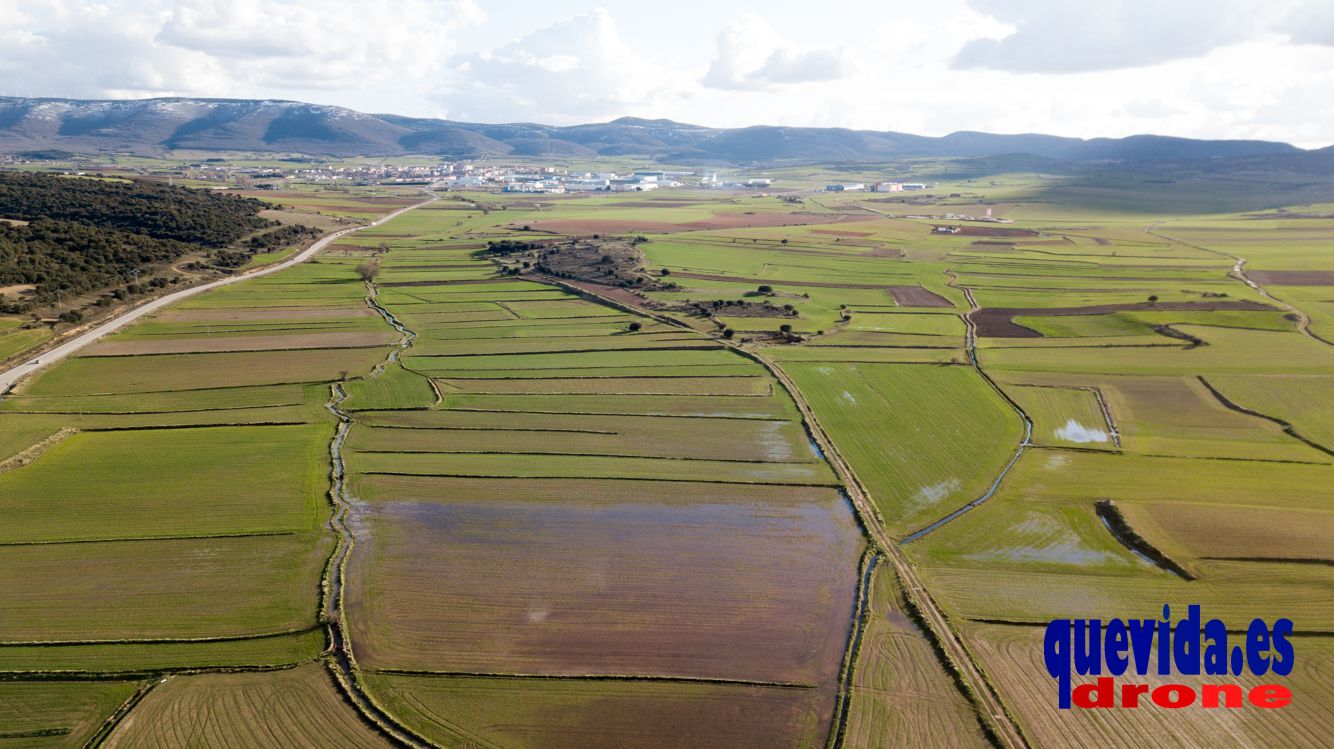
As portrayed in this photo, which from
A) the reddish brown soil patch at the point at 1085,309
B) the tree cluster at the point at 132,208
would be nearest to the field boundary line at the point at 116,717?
the reddish brown soil patch at the point at 1085,309

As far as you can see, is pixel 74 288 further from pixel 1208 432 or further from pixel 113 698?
pixel 1208 432

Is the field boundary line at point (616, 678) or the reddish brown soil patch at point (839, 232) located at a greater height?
the reddish brown soil patch at point (839, 232)

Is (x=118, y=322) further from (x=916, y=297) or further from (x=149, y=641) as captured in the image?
(x=916, y=297)

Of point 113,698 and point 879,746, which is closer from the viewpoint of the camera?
point 879,746

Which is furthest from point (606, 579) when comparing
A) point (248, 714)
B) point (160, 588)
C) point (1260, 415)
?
point (1260, 415)

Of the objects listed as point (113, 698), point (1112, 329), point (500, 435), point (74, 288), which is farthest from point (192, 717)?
point (1112, 329)

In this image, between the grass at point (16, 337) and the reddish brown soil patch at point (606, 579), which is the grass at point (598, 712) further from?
the grass at point (16, 337)
